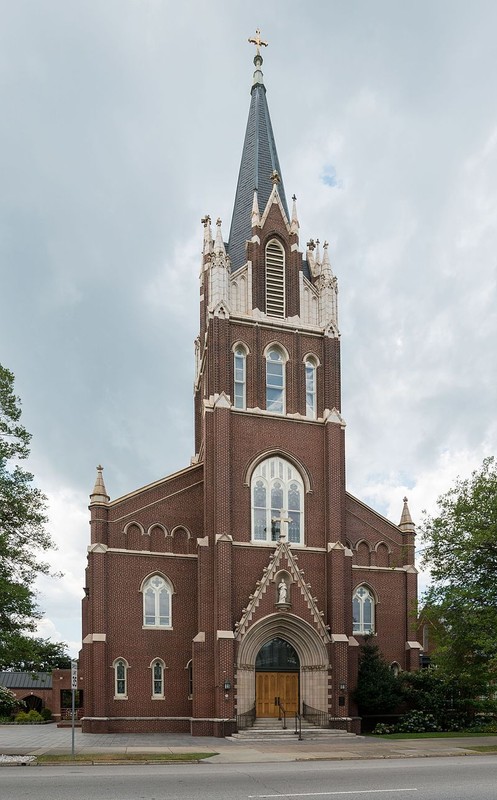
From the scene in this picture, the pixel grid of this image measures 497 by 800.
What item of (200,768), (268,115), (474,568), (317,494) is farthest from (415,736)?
(268,115)

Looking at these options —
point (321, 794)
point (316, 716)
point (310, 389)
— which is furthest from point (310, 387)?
point (321, 794)

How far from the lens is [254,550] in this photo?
36000 mm

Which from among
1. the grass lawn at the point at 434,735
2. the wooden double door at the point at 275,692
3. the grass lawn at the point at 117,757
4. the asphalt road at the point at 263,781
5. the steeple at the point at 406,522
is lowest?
the grass lawn at the point at 434,735

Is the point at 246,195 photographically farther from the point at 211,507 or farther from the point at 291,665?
the point at 291,665

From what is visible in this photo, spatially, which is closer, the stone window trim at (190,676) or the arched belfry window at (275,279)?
the stone window trim at (190,676)

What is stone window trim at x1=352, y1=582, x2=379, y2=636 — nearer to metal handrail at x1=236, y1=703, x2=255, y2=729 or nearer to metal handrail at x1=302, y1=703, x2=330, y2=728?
metal handrail at x1=302, y1=703, x2=330, y2=728

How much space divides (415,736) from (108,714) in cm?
1283

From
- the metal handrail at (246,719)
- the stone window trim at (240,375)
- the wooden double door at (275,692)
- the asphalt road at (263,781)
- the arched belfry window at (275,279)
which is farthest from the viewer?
the arched belfry window at (275,279)

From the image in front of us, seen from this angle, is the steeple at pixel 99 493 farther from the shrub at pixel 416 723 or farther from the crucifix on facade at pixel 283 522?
the shrub at pixel 416 723

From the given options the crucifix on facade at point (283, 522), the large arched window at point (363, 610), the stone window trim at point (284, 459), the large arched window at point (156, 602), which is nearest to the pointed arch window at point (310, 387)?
the stone window trim at point (284, 459)

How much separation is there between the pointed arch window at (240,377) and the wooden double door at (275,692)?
12.1 meters

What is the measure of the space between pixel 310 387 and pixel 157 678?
1518 centimetres

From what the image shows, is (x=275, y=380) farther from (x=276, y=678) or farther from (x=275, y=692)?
(x=275, y=692)

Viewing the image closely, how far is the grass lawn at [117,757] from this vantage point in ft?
73.1
